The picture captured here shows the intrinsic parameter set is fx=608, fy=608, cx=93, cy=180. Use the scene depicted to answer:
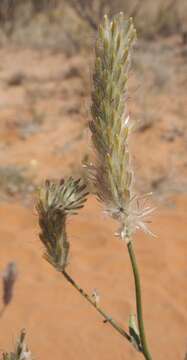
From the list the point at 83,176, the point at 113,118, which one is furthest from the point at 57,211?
the point at 83,176

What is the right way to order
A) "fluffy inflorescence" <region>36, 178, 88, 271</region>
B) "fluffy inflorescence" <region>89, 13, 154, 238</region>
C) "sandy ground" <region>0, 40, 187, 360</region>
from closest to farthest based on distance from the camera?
"fluffy inflorescence" <region>89, 13, 154, 238</region>, "fluffy inflorescence" <region>36, 178, 88, 271</region>, "sandy ground" <region>0, 40, 187, 360</region>

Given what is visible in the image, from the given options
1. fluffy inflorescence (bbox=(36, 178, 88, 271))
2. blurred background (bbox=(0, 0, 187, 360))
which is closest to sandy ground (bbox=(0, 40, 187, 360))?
blurred background (bbox=(0, 0, 187, 360))

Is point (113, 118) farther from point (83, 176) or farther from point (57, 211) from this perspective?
point (83, 176)

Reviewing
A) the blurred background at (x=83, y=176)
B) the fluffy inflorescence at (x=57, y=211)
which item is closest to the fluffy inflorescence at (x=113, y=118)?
the blurred background at (x=83, y=176)

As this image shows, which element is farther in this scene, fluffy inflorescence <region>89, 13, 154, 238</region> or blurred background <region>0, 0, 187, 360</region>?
blurred background <region>0, 0, 187, 360</region>

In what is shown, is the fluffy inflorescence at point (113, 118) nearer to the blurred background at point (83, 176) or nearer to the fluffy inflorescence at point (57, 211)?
the blurred background at point (83, 176)

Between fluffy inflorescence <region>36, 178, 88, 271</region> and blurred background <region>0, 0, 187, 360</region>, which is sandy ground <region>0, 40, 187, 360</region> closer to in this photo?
blurred background <region>0, 0, 187, 360</region>

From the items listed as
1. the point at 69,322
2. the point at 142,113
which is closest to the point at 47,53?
the point at 142,113
